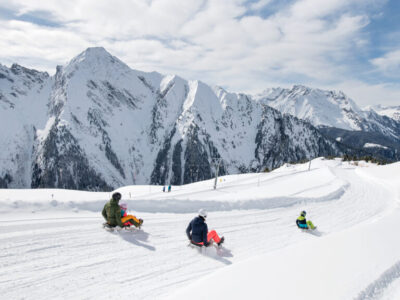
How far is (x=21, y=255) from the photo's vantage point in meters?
6.96

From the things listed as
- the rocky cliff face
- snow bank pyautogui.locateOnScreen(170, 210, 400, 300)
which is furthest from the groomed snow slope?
the rocky cliff face

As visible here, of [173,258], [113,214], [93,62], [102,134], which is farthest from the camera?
[93,62]

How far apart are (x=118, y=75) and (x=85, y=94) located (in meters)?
40.5

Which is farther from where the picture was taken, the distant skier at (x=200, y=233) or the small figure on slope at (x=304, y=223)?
the small figure on slope at (x=304, y=223)

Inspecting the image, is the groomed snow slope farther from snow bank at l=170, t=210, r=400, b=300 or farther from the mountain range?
the mountain range

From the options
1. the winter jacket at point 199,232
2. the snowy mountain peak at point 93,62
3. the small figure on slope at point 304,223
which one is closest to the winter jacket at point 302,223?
the small figure on slope at point 304,223

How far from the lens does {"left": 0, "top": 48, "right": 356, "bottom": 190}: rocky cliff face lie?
13712 cm

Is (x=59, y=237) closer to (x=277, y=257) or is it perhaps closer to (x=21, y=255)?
(x=21, y=255)

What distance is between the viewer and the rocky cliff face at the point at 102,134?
450ft

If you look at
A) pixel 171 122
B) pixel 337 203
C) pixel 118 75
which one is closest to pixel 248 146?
pixel 171 122

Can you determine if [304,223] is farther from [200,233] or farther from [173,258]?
[173,258]

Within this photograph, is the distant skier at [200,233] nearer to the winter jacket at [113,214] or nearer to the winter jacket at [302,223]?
the winter jacket at [113,214]

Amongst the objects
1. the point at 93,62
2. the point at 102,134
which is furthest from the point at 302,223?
the point at 93,62

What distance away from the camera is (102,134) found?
156125mm
